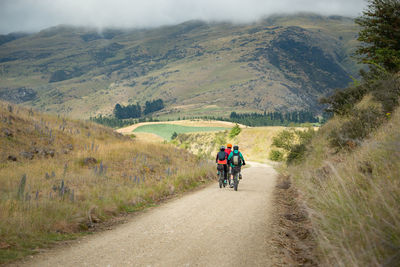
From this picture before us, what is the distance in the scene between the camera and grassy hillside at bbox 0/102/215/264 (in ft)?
25.4

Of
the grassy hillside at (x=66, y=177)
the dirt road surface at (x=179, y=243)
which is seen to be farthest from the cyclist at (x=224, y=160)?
the dirt road surface at (x=179, y=243)

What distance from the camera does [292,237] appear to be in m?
7.52

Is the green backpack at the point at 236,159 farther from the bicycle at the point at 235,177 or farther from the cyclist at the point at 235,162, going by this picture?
the bicycle at the point at 235,177

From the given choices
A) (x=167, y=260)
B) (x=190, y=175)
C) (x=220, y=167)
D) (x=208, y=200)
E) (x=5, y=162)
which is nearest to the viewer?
(x=167, y=260)

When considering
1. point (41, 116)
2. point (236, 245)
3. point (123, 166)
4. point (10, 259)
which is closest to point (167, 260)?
point (236, 245)

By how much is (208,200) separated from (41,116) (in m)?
A: 17.9

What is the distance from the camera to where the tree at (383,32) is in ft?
58.4

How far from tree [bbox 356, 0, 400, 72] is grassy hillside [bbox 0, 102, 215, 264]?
12.9 metres

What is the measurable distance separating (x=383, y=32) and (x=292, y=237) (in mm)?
16251

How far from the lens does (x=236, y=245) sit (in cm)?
662

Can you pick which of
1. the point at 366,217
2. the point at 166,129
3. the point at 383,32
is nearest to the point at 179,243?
the point at 366,217

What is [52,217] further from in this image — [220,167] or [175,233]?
[220,167]

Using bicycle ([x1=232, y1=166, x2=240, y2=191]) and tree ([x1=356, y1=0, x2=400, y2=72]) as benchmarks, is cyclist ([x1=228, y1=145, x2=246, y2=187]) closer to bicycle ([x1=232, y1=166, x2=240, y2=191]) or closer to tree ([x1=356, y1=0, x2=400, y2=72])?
bicycle ([x1=232, y1=166, x2=240, y2=191])

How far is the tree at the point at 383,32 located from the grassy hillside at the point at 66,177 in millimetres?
12950
